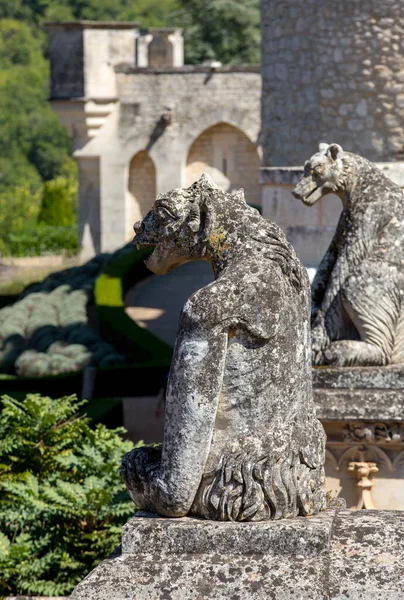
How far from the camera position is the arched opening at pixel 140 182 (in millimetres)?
31266

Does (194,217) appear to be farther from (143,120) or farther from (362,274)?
(143,120)

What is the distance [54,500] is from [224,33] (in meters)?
36.1

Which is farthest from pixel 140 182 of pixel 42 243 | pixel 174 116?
pixel 42 243

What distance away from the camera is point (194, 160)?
102 ft

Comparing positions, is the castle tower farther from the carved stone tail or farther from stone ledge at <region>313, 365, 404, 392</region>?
the carved stone tail

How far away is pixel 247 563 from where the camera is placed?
3391mm

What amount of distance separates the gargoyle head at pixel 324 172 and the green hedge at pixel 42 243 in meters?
28.2

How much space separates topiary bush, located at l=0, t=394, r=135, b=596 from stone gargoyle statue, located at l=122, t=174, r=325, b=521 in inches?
112

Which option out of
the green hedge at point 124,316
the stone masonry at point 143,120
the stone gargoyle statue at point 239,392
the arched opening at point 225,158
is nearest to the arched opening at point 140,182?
the stone masonry at point 143,120

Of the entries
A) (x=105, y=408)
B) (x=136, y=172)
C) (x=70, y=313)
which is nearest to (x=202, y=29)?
(x=136, y=172)

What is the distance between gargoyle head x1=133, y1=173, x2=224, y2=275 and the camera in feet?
12.0

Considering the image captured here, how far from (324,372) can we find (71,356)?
37.4 feet

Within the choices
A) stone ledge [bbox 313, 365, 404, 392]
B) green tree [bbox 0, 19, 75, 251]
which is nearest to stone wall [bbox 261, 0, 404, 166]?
stone ledge [bbox 313, 365, 404, 392]

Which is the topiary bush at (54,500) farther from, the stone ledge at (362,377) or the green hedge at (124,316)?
the green hedge at (124,316)
